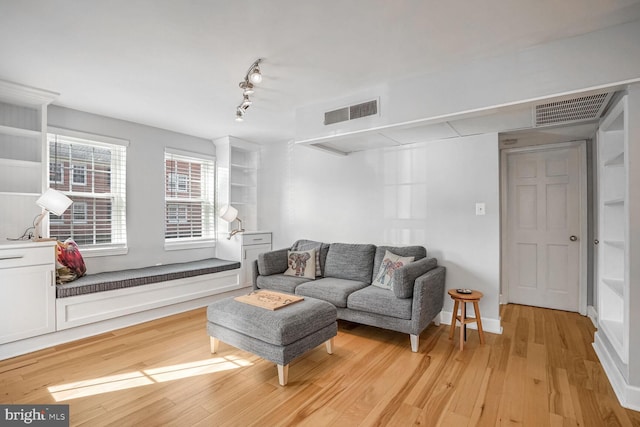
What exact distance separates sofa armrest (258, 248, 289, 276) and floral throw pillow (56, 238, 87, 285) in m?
1.91

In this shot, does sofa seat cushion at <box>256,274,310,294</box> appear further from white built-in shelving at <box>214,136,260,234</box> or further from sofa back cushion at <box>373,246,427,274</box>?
white built-in shelving at <box>214,136,260,234</box>

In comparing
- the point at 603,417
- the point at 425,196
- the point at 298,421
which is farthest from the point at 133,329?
the point at 603,417

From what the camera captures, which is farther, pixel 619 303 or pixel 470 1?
pixel 619 303

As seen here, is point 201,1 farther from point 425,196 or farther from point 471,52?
point 425,196

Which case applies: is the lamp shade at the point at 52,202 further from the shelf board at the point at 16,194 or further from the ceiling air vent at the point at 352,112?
the ceiling air vent at the point at 352,112

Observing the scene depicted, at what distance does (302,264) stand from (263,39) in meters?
2.59

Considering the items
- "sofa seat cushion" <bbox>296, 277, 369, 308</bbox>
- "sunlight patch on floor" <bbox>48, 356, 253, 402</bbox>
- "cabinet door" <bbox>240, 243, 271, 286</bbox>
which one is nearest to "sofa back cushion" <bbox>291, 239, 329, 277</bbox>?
"sofa seat cushion" <bbox>296, 277, 369, 308</bbox>

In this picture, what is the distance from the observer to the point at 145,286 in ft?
11.7

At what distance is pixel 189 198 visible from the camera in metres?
4.68

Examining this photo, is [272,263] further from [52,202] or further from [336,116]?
[52,202]

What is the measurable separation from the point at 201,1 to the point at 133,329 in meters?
3.26

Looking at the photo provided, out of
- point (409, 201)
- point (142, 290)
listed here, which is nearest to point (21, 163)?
point (142, 290)

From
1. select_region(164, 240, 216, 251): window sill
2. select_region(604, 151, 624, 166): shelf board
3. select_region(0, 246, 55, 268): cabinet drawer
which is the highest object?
select_region(604, 151, 624, 166): shelf board

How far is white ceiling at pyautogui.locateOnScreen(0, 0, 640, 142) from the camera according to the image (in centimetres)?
181
